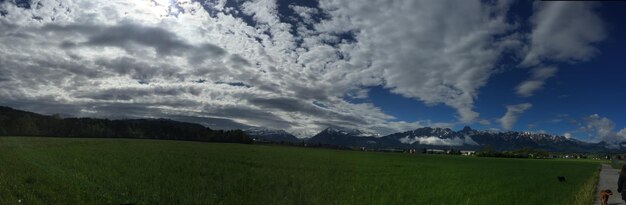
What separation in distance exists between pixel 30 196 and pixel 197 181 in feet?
24.8

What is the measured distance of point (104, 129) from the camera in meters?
106

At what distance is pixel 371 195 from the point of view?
780 inches

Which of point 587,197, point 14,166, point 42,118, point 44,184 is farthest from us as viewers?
point 42,118

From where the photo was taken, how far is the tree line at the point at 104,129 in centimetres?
9250

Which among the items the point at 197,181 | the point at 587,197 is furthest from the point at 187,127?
the point at 587,197

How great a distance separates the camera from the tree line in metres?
92.5

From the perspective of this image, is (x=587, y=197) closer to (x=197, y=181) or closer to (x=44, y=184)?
(x=197, y=181)

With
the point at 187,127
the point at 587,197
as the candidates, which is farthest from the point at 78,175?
the point at 187,127

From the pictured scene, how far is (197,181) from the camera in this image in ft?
71.2

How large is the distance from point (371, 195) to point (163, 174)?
461 inches

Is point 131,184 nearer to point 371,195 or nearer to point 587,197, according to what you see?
point 371,195

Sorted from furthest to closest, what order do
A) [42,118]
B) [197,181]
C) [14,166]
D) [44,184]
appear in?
[42,118]
[14,166]
[197,181]
[44,184]

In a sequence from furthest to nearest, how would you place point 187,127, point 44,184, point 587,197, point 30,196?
point 187,127 → point 587,197 → point 44,184 → point 30,196

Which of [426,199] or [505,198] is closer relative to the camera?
[426,199]
